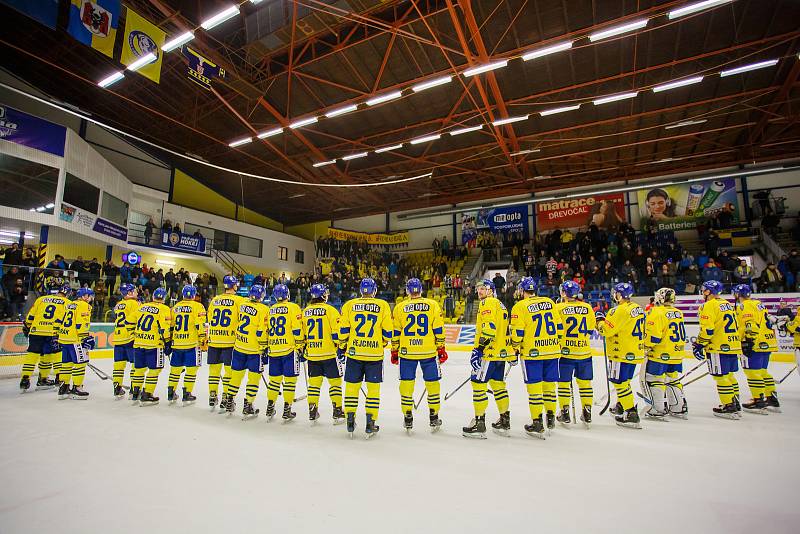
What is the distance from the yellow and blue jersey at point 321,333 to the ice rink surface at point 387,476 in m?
0.99

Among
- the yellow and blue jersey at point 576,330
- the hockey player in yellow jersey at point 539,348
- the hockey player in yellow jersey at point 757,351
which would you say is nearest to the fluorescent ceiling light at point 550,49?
the hockey player in yellow jersey at point 757,351

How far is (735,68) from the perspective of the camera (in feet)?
39.2

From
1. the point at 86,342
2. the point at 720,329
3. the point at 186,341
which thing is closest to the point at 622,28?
the point at 720,329

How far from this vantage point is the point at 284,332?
5.65 m

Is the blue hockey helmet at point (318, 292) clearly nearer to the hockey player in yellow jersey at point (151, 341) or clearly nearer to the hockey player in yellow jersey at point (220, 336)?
the hockey player in yellow jersey at point (220, 336)

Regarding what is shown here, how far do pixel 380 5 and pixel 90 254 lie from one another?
1585cm

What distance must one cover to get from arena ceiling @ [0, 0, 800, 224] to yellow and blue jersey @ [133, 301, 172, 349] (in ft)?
27.3

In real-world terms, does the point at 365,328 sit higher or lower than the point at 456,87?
lower

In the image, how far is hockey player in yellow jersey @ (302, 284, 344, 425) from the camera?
17.8 ft

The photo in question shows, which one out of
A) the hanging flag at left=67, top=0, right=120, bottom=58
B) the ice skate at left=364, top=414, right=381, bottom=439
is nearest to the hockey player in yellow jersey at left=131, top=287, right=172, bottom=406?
the ice skate at left=364, top=414, right=381, bottom=439

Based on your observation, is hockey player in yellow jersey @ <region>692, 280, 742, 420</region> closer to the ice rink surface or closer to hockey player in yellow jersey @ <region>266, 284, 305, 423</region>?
the ice rink surface

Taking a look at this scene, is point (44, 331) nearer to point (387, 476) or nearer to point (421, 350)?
point (421, 350)

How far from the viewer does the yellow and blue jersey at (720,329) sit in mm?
6015

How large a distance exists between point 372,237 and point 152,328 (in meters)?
19.6
